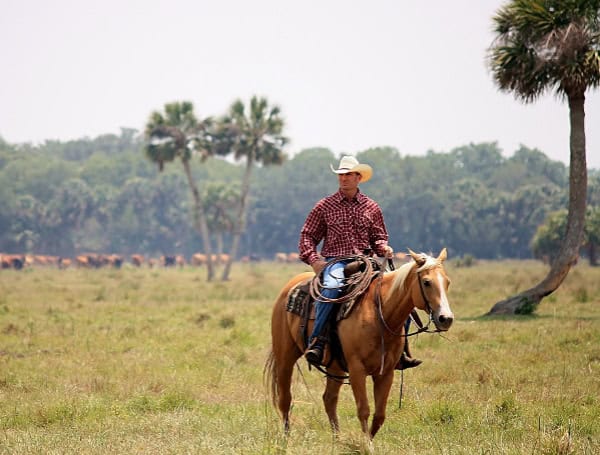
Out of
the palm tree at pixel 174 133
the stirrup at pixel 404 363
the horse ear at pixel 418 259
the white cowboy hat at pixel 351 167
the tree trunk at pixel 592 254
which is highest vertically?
the palm tree at pixel 174 133

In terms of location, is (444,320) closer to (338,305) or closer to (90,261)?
(338,305)

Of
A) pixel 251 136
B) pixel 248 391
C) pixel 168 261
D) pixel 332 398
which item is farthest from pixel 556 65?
pixel 168 261

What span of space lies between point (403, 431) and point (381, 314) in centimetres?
198

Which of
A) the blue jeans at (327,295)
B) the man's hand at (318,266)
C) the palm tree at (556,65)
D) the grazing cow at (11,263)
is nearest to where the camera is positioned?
the blue jeans at (327,295)

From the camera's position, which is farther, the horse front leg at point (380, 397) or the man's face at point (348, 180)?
the man's face at point (348, 180)

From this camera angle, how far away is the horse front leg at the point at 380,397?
8.51m

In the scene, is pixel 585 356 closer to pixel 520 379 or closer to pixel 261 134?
pixel 520 379

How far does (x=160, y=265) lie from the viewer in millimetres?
83438

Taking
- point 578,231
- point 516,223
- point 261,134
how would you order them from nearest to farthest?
point 578,231 → point 261,134 → point 516,223

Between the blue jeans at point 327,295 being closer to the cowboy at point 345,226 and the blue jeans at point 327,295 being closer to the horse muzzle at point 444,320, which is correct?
the cowboy at point 345,226

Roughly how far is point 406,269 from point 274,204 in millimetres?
109390

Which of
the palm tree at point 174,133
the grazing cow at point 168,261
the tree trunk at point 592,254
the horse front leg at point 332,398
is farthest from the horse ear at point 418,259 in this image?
the grazing cow at point 168,261

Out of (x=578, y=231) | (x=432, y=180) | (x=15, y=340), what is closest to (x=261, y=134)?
(x=578, y=231)

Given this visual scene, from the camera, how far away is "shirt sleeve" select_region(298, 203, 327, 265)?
373 inches
